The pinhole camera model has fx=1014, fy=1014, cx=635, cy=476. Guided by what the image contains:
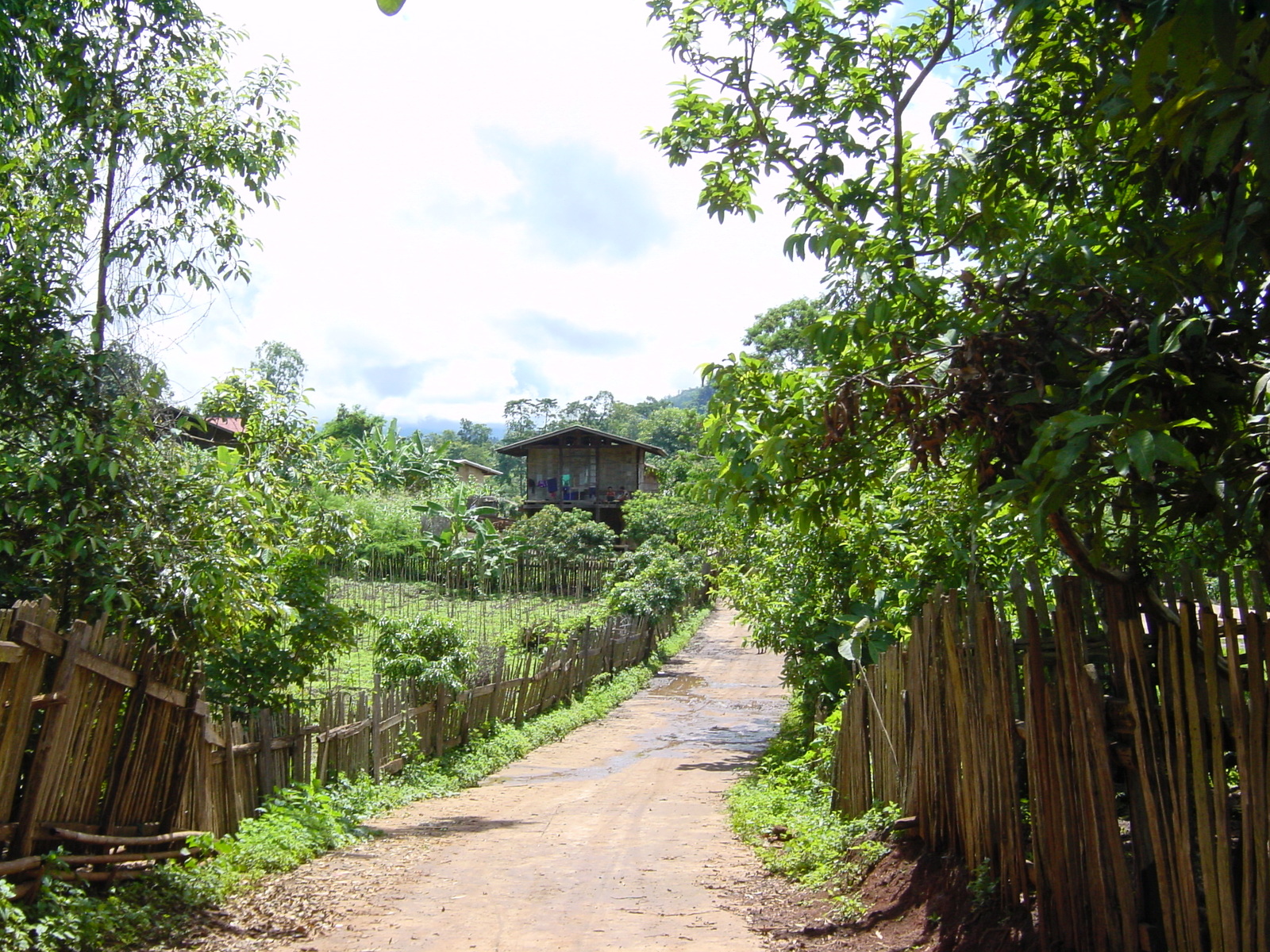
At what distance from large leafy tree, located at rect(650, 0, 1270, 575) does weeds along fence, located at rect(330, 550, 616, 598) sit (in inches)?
1008

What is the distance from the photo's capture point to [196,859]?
7.18m

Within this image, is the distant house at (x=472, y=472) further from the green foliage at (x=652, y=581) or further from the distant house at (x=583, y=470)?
the green foliage at (x=652, y=581)

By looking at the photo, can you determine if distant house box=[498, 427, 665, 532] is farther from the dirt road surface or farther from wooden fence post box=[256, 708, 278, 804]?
wooden fence post box=[256, 708, 278, 804]

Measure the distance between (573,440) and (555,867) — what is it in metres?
38.2

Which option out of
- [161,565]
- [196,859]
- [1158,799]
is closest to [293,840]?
[196,859]

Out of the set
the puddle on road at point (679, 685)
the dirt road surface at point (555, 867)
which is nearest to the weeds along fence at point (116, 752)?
the dirt road surface at point (555, 867)

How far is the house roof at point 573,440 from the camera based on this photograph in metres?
44.5

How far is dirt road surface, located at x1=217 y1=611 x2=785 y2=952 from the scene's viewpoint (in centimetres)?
592

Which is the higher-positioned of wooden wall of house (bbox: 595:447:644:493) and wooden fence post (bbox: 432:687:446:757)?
wooden wall of house (bbox: 595:447:644:493)

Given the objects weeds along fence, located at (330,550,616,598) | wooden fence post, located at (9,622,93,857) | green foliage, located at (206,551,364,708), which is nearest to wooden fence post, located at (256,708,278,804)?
green foliage, located at (206,551,364,708)

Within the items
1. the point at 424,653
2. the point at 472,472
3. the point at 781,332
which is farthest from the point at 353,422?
the point at 424,653

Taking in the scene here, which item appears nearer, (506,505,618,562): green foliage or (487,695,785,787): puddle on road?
(487,695,785,787): puddle on road

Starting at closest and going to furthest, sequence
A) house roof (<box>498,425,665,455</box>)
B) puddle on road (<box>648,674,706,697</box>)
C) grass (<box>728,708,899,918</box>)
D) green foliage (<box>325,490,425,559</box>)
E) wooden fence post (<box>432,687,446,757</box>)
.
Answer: grass (<box>728,708,899,918</box>)
wooden fence post (<box>432,687,446,757</box>)
puddle on road (<box>648,674,706,697</box>)
green foliage (<box>325,490,425,559</box>)
house roof (<box>498,425,665,455</box>)

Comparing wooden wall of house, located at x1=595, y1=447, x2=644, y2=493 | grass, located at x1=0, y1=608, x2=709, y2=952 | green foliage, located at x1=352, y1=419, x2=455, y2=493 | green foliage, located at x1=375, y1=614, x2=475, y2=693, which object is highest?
wooden wall of house, located at x1=595, y1=447, x2=644, y2=493
